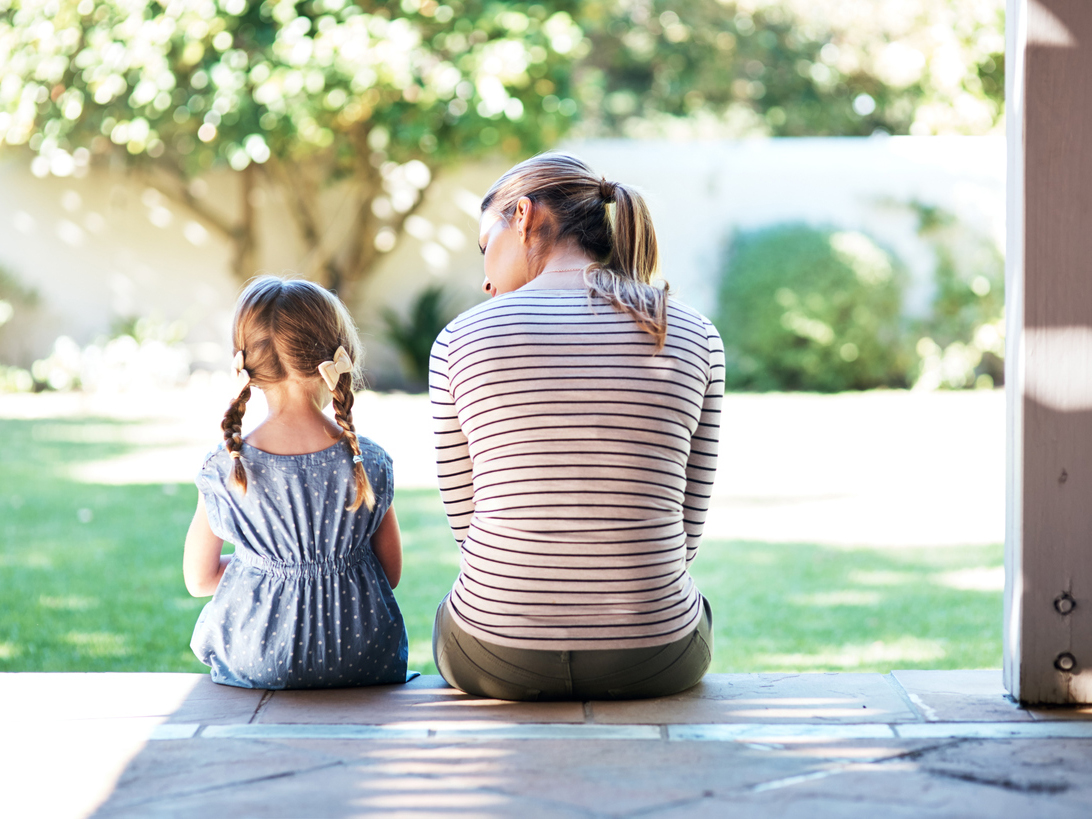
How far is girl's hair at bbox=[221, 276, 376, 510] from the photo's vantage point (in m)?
2.37

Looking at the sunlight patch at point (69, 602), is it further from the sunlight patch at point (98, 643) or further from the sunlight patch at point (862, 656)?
the sunlight patch at point (862, 656)

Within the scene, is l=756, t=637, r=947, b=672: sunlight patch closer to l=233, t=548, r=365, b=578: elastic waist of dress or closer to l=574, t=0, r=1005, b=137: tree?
l=233, t=548, r=365, b=578: elastic waist of dress

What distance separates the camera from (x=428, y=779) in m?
1.90

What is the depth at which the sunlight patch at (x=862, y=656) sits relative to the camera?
352 centimetres

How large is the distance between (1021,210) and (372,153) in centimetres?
973

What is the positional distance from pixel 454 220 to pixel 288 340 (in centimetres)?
936

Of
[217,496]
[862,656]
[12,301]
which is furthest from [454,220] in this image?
[217,496]

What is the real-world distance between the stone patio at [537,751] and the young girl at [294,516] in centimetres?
9

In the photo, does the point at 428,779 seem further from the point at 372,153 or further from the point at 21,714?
the point at 372,153

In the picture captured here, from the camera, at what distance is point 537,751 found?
6.61 feet

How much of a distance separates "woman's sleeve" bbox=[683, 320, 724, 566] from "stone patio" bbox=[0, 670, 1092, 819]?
1.16 feet

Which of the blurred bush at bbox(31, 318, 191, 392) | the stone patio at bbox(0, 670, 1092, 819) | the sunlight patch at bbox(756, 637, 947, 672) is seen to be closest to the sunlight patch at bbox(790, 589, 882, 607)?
the sunlight patch at bbox(756, 637, 947, 672)

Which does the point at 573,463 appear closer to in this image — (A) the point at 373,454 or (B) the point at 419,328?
(A) the point at 373,454

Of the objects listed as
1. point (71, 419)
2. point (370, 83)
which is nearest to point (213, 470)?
point (71, 419)
